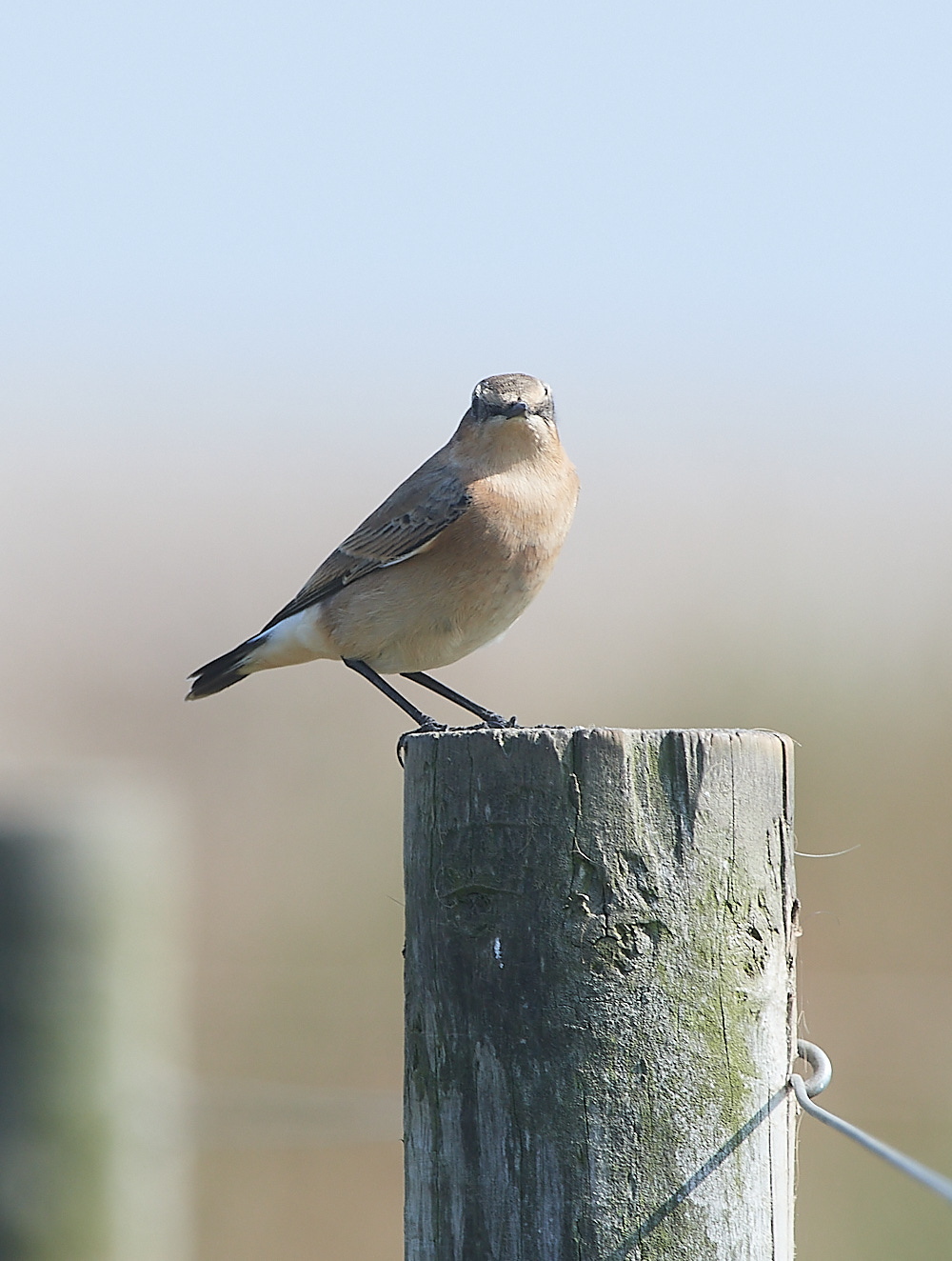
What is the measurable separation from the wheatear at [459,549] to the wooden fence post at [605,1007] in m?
2.53

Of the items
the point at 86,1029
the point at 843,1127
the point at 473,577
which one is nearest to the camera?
the point at 843,1127

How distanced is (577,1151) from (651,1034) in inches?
6.7

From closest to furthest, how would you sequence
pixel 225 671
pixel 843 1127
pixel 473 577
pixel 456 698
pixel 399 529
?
pixel 843 1127
pixel 473 577
pixel 399 529
pixel 456 698
pixel 225 671

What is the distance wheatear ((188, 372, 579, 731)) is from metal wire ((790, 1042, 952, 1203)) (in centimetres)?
251

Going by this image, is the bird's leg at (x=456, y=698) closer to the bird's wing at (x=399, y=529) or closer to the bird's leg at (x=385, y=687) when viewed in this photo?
the bird's leg at (x=385, y=687)

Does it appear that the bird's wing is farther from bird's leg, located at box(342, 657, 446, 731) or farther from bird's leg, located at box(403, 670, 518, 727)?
bird's leg, located at box(403, 670, 518, 727)

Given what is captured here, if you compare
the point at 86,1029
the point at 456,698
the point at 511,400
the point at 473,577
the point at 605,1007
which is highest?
the point at 511,400

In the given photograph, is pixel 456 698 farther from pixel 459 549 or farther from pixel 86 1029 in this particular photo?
pixel 86 1029

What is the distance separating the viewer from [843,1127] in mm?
1692

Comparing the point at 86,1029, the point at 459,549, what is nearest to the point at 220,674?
the point at 459,549

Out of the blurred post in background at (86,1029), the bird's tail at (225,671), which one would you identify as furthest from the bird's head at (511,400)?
the blurred post in background at (86,1029)

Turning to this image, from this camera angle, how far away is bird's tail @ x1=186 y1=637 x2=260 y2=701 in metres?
5.25

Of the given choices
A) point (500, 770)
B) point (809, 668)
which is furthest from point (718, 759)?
point (809, 668)

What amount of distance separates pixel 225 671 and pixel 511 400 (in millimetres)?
1600
